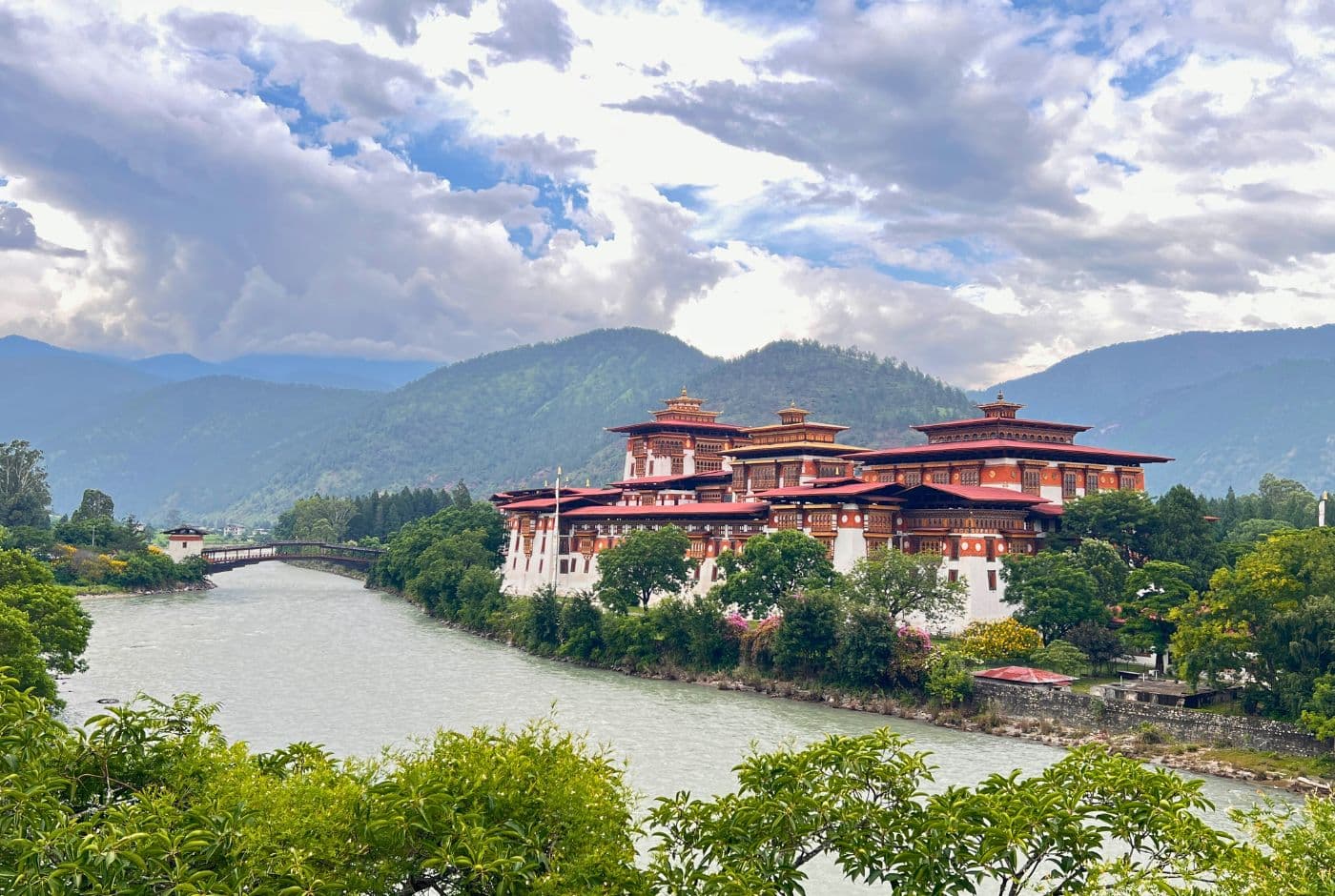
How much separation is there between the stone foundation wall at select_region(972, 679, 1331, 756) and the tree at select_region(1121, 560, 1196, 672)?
5.22m

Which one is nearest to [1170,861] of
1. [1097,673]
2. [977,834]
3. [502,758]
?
[977,834]

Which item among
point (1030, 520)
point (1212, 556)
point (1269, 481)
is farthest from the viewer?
point (1269, 481)

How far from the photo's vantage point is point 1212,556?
54969 mm

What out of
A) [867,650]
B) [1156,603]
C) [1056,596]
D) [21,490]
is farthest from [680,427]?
[21,490]

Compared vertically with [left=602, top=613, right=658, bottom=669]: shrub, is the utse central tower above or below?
above

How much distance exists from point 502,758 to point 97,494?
114411mm

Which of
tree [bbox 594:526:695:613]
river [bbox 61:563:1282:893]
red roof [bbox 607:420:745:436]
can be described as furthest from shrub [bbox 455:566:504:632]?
red roof [bbox 607:420:745:436]

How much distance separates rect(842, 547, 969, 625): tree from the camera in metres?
52.7

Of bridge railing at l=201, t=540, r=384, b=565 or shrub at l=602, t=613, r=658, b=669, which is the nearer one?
shrub at l=602, t=613, r=658, b=669

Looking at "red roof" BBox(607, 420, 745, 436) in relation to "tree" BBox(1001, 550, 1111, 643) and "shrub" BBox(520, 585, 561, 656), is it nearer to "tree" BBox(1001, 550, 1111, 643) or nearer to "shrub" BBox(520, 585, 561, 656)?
"shrub" BBox(520, 585, 561, 656)

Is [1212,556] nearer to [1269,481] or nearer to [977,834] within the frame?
[977,834]

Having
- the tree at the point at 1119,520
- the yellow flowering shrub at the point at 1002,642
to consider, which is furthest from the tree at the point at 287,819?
the tree at the point at 1119,520

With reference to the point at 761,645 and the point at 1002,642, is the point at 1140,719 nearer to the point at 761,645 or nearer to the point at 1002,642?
the point at 1002,642

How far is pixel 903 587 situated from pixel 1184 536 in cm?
1292
